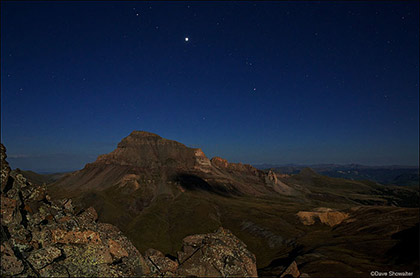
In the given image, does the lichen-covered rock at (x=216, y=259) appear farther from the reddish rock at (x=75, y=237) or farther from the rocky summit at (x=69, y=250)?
the reddish rock at (x=75, y=237)

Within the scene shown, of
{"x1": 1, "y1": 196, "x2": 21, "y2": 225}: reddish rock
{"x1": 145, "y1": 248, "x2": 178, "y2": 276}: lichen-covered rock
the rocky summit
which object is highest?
{"x1": 1, "y1": 196, "x2": 21, "y2": 225}: reddish rock

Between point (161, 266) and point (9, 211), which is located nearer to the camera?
point (9, 211)

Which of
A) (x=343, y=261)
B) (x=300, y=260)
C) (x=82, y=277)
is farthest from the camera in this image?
(x=300, y=260)

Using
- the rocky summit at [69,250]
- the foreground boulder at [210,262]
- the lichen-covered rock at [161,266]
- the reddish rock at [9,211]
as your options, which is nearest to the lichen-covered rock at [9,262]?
the rocky summit at [69,250]

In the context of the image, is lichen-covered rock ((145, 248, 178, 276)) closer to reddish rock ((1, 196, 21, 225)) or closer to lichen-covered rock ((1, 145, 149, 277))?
lichen-covered rock ((1, 145, 149, 277))

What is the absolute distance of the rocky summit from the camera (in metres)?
16.8

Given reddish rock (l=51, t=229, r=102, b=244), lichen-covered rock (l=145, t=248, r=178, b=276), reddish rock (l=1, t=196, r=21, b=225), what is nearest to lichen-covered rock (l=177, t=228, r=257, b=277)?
lichen-covered rock (l=145, t=248, r=178, b=276)

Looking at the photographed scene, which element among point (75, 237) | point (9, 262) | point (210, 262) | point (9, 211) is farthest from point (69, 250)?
point (210, 262)

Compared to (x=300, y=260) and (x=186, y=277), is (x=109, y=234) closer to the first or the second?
(x=186, y=277)

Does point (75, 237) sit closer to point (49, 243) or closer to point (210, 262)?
point (49, 243)

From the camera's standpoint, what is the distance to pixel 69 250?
18.7 m

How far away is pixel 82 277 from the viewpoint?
1712 centimetres

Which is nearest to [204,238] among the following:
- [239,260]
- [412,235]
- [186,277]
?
[239,260]

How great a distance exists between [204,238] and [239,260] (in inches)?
246
